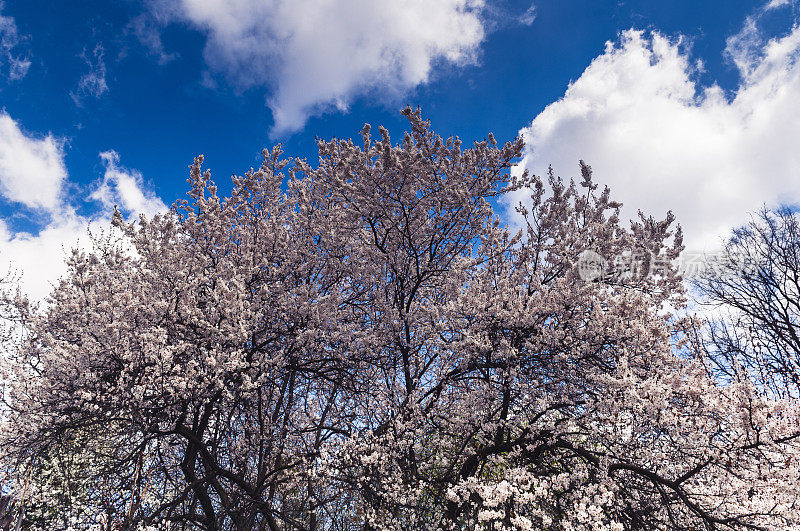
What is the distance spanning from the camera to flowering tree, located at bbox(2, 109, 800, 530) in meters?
6.60

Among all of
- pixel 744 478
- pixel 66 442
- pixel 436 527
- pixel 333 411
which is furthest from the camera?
pixel 333 411

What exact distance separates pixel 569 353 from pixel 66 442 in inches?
396

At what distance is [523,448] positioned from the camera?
7.61 meters

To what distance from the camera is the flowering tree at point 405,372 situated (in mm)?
6602

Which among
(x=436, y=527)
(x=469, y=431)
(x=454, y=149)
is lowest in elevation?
(x=436, y=527)

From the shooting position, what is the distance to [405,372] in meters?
8.90

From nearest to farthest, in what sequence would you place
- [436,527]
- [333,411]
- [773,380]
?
1. [436,527]
2. [333,411]
3. [773,380]

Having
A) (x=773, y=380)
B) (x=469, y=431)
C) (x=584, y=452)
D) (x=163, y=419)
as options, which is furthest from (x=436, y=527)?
(x=773, y=380)

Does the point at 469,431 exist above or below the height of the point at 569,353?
below

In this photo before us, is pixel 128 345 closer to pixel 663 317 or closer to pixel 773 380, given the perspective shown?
pixel 663 317

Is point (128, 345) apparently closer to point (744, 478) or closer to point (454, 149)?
point (454, 149)

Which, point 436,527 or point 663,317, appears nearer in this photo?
point 436,527

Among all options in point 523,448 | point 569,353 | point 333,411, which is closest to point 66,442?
point 333,411

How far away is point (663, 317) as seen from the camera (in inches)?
342
